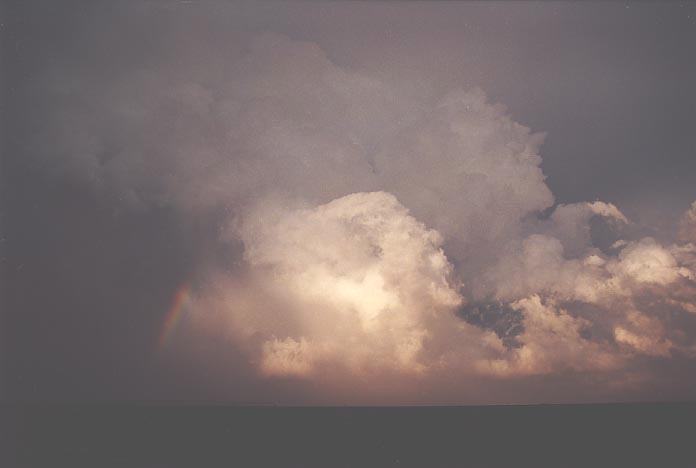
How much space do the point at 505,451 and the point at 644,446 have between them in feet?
73.9

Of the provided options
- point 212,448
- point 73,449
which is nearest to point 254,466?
point 212,448

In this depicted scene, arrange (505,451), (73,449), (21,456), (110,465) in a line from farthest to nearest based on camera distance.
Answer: (505,451), (73,449), (21,456), (110,465)

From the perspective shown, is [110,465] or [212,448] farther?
[212,448]

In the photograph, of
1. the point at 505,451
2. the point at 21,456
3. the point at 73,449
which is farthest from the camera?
the point at 505,451

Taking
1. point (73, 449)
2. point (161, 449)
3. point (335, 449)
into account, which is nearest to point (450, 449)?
point (335, 449)

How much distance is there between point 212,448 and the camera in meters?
67.7

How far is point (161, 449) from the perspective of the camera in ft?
219

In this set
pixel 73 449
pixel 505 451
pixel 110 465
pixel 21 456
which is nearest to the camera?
pixel 110 465

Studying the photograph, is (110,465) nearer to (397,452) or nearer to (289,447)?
(289,447)

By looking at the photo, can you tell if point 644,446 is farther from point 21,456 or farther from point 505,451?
point 21,456

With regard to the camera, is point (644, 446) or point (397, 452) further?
point (644, 446)

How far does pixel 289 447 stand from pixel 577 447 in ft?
141

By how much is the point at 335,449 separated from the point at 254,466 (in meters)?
23.8

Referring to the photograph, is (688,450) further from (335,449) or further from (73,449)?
(73,449)
